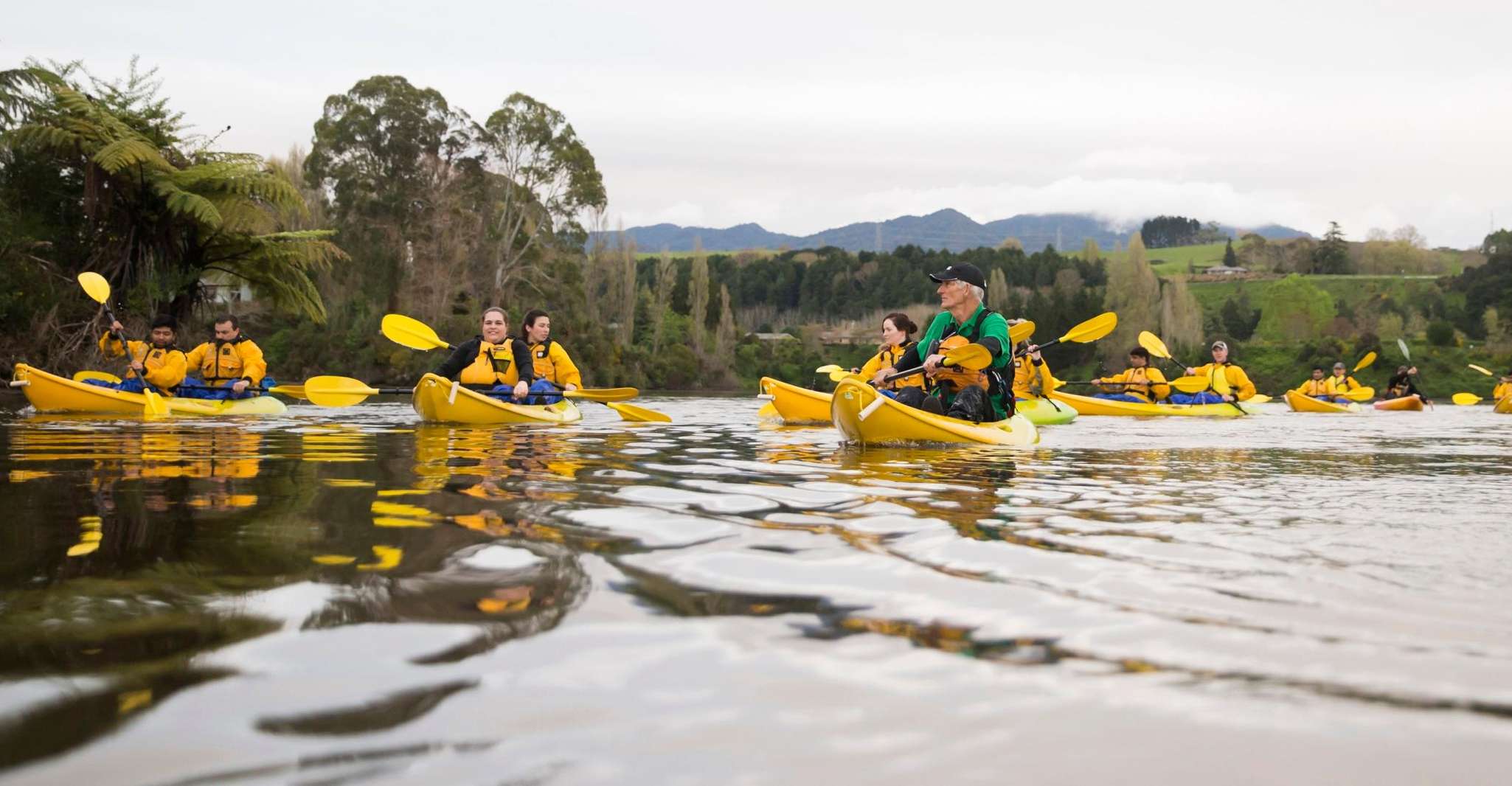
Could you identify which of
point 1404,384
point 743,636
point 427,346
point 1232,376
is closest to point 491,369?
point 427,346

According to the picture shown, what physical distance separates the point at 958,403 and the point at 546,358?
5.63 m

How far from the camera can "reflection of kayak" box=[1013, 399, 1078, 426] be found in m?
14.3

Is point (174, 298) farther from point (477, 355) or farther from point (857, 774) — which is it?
point (857, 774)

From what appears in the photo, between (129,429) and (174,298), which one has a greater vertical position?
(174,298)

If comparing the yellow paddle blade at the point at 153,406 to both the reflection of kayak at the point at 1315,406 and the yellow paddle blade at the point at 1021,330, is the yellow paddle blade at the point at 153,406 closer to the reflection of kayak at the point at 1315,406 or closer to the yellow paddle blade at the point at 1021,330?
the yellow paddle blade at the point at 1021,330

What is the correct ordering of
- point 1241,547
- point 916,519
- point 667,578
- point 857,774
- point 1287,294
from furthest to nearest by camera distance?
point 1287,294 < point 916,519 < point 1241,547 < point 667,578 < point 857,774

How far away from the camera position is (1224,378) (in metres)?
19.6

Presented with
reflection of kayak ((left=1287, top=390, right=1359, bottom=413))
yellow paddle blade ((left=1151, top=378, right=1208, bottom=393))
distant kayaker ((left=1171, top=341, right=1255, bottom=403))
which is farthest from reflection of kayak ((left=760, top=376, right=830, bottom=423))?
reflection of kayak ((left=1287, top=390, right=1359, bottom=413))

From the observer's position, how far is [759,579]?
301 centimetres

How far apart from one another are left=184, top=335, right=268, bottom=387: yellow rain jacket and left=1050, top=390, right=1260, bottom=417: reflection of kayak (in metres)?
11.0

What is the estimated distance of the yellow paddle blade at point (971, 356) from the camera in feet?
27.5

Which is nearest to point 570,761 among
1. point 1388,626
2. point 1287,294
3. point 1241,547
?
point 1388,626

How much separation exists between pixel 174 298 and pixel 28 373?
613 cm

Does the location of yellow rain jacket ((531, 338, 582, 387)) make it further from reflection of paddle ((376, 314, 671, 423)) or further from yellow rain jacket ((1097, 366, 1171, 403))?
yellow rain jacket ((1097, 366, 1171, 403))
